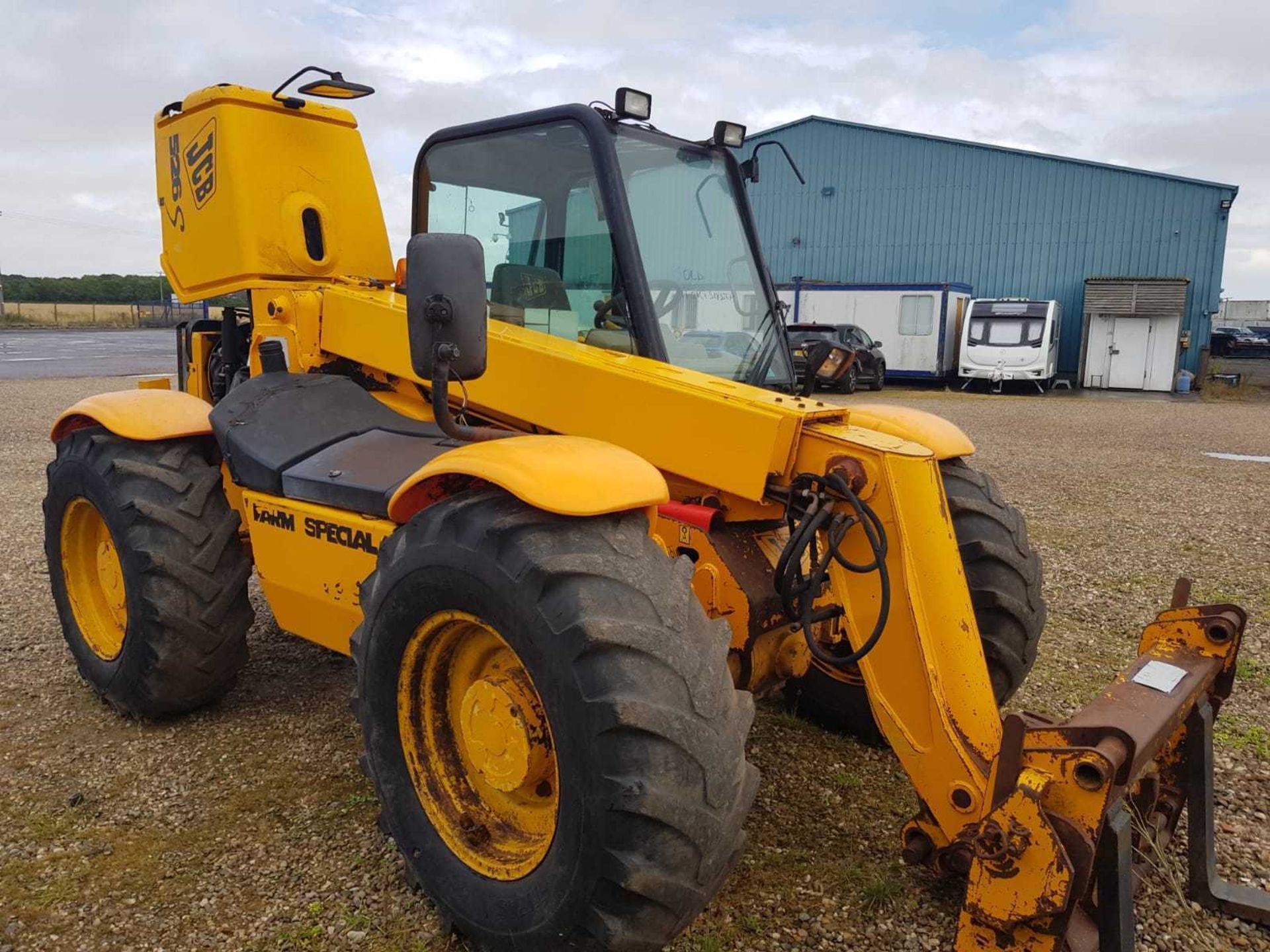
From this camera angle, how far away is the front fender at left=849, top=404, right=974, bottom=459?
364 cm

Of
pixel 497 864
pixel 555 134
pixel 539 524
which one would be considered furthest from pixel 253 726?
pixel 555 134

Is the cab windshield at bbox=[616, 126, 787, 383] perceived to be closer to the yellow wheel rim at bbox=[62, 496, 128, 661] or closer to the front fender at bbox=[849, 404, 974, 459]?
the front fender at bbox=[849, 404, 974, 459]

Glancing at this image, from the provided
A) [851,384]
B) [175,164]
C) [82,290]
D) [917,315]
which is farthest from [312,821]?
[82,290]

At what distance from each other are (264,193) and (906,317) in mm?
21963

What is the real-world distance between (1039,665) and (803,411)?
107 inches

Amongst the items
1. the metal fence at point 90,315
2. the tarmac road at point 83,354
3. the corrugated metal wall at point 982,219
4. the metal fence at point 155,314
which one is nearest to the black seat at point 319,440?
the tarmac road at point 83,354

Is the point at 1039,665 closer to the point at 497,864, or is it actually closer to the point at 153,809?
the point at 497,864

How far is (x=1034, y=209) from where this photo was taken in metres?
26.5

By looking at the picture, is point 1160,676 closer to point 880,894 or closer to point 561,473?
point 880,894

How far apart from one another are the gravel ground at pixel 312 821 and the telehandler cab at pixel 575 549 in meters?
0.22

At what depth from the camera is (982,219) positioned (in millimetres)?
26984

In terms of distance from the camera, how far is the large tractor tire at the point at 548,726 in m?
2.19

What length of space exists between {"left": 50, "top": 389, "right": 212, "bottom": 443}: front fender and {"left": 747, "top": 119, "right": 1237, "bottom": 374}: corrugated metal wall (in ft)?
81.8

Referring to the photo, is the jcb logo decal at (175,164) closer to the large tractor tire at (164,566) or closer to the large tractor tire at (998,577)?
the large tractor tire at (164,566)
